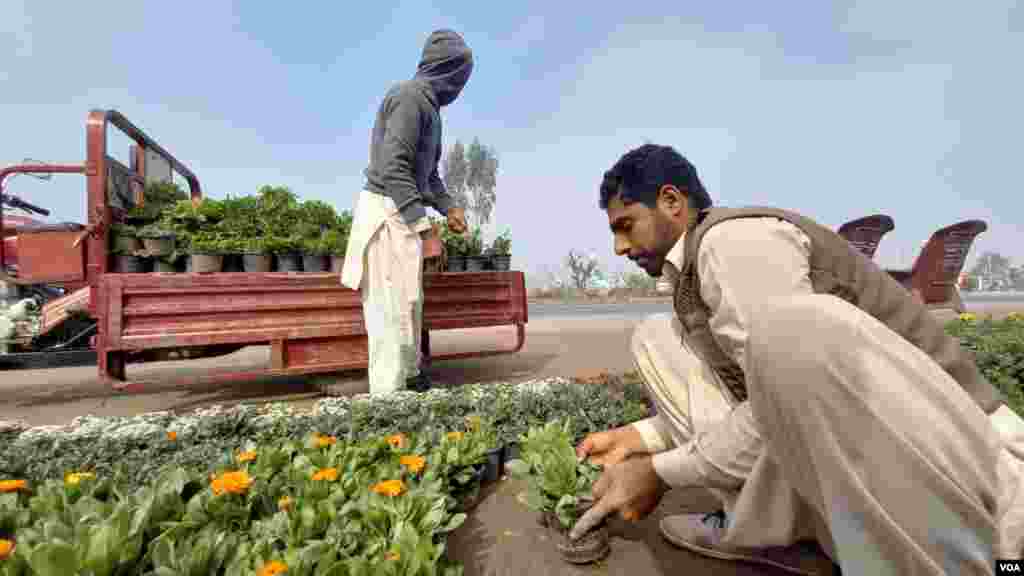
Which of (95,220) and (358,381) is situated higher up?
(95,220)

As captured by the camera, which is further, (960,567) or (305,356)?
(305,356)

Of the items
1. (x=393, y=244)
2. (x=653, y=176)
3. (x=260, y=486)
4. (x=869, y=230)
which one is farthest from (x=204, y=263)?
(x=869, y=230)

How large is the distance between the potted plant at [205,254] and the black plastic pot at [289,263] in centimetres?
50

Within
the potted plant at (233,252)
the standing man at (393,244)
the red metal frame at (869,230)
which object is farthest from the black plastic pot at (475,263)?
the red metal frame at (869,230)

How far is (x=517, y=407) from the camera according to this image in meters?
2.95

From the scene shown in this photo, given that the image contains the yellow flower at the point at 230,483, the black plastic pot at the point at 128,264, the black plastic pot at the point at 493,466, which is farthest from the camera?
the black plastic pot at the point at 128,264

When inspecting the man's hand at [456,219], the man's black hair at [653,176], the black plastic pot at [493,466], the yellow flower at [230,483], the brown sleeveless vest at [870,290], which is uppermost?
the man's hand at [456,219]

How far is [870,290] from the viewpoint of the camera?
129 centimetres

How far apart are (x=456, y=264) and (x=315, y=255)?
1448 millimetres

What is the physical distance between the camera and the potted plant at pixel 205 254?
4188mm

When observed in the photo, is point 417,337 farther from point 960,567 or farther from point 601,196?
point 960,567

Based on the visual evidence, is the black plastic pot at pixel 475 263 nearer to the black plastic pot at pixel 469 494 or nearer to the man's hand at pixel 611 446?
the black plastic pot at pixel 469 494

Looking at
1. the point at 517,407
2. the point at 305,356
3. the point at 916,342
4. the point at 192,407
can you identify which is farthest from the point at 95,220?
the point at 916,342

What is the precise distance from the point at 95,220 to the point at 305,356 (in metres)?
2.03
